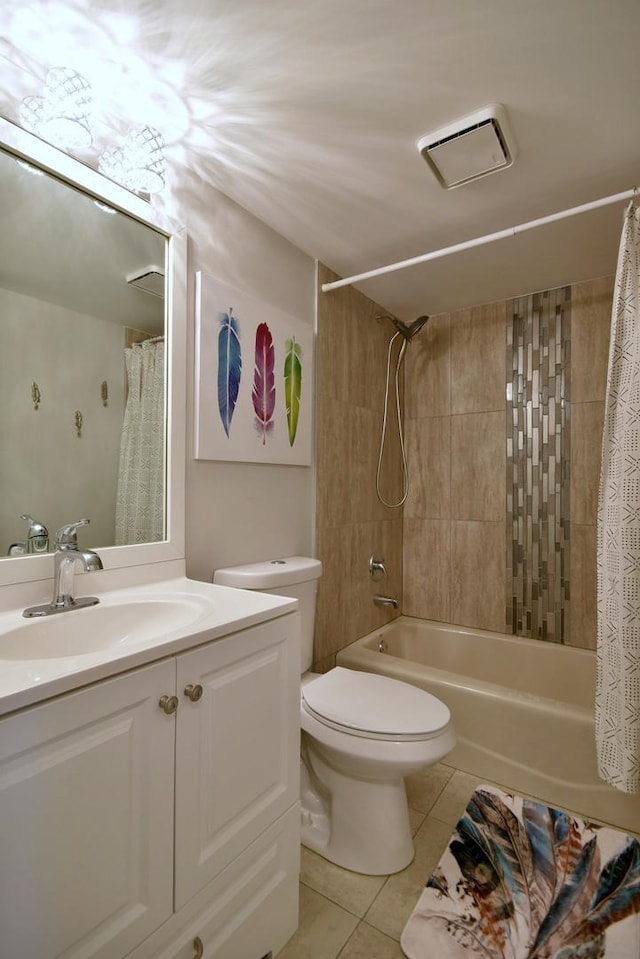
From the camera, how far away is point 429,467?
2768mm

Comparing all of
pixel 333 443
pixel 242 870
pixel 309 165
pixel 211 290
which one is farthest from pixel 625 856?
pixel 309 165

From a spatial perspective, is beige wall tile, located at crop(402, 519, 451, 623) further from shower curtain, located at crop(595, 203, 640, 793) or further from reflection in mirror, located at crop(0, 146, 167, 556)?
reflection in mirror, located at crop(0, 146, 167, 556)

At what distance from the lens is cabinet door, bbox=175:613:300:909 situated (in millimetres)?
859

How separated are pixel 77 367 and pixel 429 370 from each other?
2.07m

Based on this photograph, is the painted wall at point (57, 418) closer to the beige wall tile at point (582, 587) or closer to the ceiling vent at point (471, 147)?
the ceiling vent at point (471, 147)

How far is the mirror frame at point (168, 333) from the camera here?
45.8 inches

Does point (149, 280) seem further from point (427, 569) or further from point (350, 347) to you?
point (427, 569)

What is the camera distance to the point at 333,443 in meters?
2.17

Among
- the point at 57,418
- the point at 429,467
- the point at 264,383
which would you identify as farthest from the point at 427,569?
the point at 57,418

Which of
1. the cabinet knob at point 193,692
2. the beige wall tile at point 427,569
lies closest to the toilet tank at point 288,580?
the cabinet knob at point 193,692

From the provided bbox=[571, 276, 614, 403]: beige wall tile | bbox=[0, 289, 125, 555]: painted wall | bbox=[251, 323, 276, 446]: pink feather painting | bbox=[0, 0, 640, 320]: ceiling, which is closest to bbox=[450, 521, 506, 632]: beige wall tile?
bbox=[571, 276, 614, 403]: beige wall tile

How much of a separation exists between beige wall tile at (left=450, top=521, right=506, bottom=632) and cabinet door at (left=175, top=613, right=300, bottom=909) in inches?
67.4

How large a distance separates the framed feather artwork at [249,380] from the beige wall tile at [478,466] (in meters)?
1.10

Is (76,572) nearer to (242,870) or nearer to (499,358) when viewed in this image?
(242,870)
